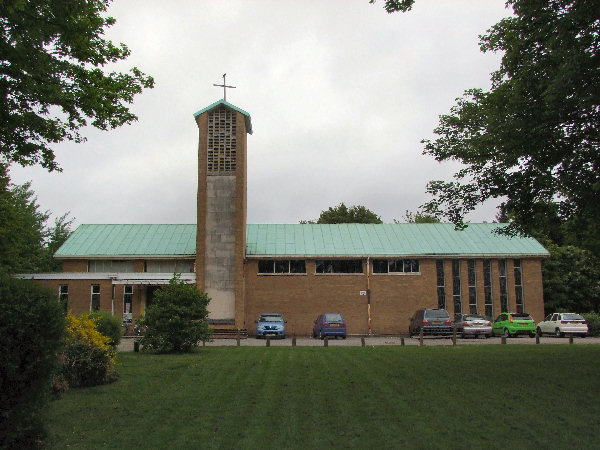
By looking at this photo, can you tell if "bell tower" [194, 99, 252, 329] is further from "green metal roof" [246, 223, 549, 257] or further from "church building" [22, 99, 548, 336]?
"green metal roof" [246, 223, 549, 257]

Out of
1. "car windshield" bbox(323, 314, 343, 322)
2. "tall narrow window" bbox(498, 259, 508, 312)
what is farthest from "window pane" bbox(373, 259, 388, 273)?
"tall narrow window" bbox(498, 259, 508, 312)

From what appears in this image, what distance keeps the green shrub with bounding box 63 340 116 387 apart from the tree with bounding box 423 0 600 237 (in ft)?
29.5

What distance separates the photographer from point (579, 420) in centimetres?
794

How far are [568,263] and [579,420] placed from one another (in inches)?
1401

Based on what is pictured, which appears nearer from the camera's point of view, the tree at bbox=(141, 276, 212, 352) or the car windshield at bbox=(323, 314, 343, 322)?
the tree at bbox=(141, 276, 212, 352)

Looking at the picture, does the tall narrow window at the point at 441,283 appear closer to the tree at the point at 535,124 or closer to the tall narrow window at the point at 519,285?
the tall narrow window at the point at 519,285

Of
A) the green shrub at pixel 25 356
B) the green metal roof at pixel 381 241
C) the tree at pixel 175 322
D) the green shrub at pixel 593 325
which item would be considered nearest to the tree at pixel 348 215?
the green metal roof at pixel 381 241

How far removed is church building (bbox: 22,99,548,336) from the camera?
33438mm

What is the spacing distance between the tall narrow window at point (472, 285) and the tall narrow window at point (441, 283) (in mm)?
1726

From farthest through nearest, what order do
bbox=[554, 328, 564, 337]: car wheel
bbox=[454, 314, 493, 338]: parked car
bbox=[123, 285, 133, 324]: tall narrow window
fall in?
bbox=[123, 285, 133, 324]: tall narrow window, bbox=[554, 328, 564, 337]: car wheel, bbox=[454, 314, 493, 338]: parked car

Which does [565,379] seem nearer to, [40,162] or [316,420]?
[316,420]

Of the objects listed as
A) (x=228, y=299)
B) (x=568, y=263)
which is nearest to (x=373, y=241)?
(x=228, y=299)

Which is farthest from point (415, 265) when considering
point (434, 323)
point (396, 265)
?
point (434, 323)

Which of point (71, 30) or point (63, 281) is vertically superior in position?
point (71, 30)
